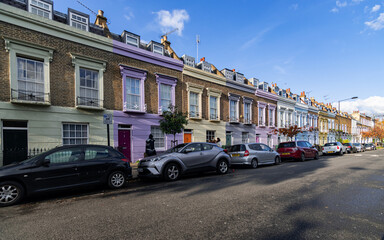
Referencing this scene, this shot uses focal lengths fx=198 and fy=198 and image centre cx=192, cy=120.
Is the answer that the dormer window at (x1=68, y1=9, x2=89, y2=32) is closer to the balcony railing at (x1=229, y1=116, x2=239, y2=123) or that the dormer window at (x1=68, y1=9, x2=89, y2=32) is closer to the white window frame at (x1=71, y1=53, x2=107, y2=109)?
the white window frame at (x1=71, y1=53, x2=107, y2=109)

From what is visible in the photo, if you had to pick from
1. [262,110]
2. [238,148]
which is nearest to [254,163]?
[238,148]

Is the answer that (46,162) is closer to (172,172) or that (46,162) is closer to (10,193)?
(10,193)

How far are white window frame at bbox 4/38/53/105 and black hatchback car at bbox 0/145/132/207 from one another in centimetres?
586

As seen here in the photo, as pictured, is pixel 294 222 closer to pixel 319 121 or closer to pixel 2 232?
pixel 2 232

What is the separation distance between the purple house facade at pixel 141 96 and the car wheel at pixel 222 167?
540 centimetres

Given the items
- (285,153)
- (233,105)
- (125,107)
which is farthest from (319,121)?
(125,107)

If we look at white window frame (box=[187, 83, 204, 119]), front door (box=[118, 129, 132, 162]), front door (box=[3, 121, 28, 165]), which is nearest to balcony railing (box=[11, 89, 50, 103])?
front door (box=[3, 121, 28, 165])

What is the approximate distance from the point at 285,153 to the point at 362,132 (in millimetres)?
62574

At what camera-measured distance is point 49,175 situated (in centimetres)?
567

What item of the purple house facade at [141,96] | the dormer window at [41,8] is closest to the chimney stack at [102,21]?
the purple house facade at [141,96]

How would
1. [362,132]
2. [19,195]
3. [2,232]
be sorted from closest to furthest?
[2,232] → [19,195] → [362,132]

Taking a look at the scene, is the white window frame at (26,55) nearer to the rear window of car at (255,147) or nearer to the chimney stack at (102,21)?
the chimney stack at (102,21)

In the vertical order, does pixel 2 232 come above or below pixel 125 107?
below

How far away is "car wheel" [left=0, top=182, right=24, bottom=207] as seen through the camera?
5.08m
